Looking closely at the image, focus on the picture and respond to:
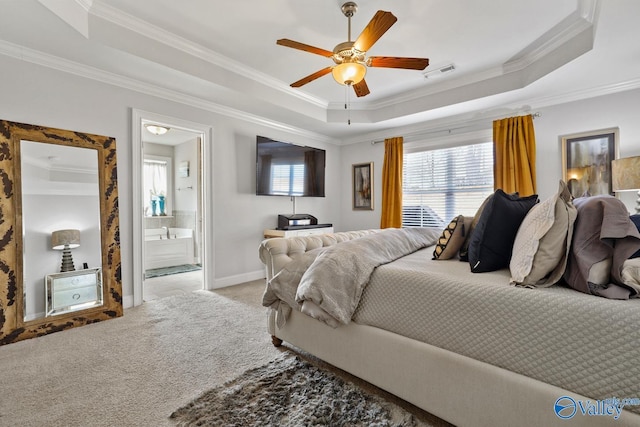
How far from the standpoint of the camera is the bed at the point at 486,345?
94 centimetres

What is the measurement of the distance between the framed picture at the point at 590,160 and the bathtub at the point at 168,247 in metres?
6.12

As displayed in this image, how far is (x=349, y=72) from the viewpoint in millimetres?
2207

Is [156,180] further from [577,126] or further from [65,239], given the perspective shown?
[577,126]

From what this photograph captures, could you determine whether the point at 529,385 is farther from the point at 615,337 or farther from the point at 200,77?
the point at 200,77

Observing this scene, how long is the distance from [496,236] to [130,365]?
2370mm

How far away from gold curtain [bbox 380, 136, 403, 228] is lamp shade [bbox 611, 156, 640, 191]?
252 centimetres

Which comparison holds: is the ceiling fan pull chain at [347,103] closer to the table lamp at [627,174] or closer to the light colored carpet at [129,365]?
the table lamp at [627,174]

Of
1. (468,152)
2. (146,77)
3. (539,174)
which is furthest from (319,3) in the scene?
(539,174)

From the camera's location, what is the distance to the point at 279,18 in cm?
243

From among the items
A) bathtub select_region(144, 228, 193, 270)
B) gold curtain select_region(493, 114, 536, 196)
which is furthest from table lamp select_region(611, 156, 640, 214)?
bathtub select_region(144, 228, 193, 270)

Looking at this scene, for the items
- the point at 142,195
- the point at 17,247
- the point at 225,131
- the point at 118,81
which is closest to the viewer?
the point at 17,247

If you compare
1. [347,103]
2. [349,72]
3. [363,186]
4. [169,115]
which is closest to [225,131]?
[169,115]

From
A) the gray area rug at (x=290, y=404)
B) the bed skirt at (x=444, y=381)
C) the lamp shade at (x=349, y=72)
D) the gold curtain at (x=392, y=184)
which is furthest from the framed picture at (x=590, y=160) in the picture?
the gray area rug at (x=290, y=404)

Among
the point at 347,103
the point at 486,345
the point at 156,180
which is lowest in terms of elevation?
the point at 486,345
